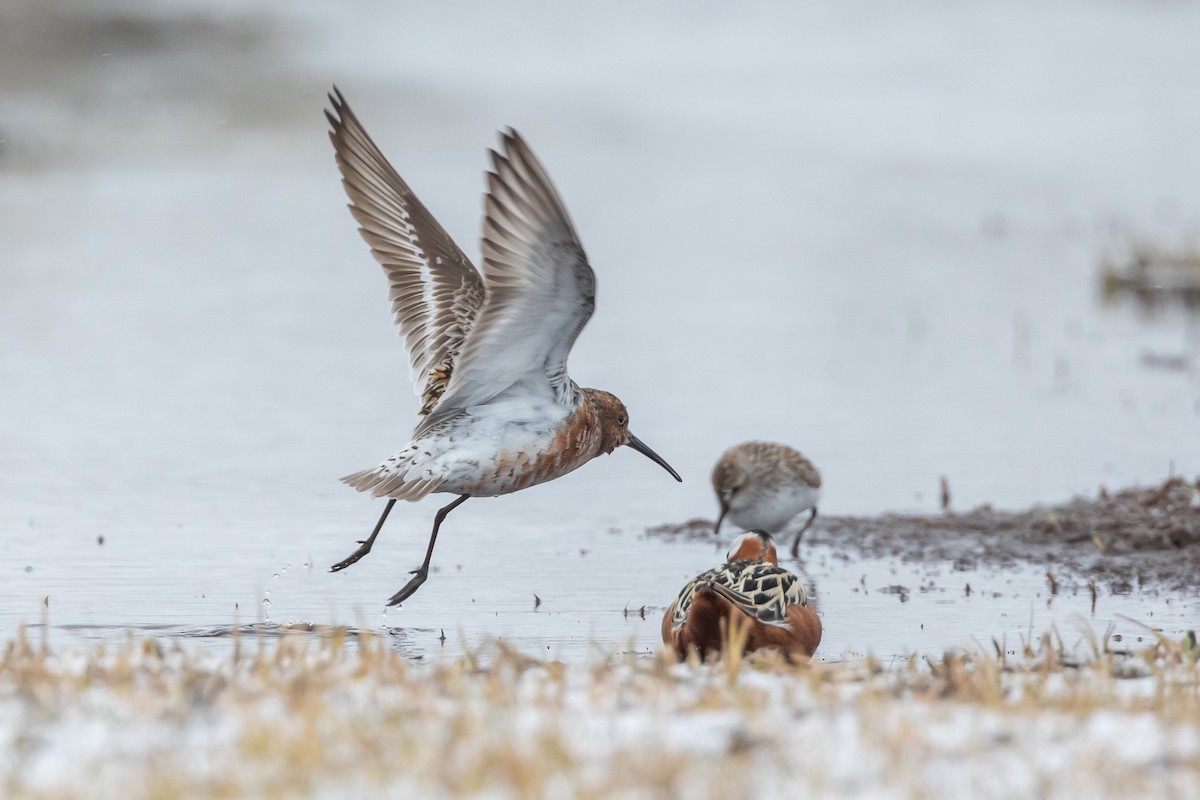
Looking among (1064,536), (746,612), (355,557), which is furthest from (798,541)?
(746,612)

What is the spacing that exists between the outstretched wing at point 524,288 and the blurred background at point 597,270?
3.80 feet

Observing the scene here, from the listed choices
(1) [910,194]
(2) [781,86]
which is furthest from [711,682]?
(2) [781,86]

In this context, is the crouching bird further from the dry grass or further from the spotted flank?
the dry grass

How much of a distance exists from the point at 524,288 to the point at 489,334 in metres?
0.39

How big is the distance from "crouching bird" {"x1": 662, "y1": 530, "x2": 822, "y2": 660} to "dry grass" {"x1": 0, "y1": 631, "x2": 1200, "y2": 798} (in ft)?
3.64

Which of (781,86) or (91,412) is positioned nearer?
(91,412)

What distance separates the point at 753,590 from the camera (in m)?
7.25

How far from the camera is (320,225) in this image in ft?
74.2

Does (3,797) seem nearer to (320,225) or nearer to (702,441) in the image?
(702,441)

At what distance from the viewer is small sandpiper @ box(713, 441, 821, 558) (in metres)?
9.95

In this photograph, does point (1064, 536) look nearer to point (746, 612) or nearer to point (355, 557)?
point (746, 612)

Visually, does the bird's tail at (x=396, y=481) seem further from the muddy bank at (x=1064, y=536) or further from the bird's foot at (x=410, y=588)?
the muddy bank at (x=1064, y=536)

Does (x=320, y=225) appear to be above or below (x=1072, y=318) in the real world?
above

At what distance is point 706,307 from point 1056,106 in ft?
52.8
